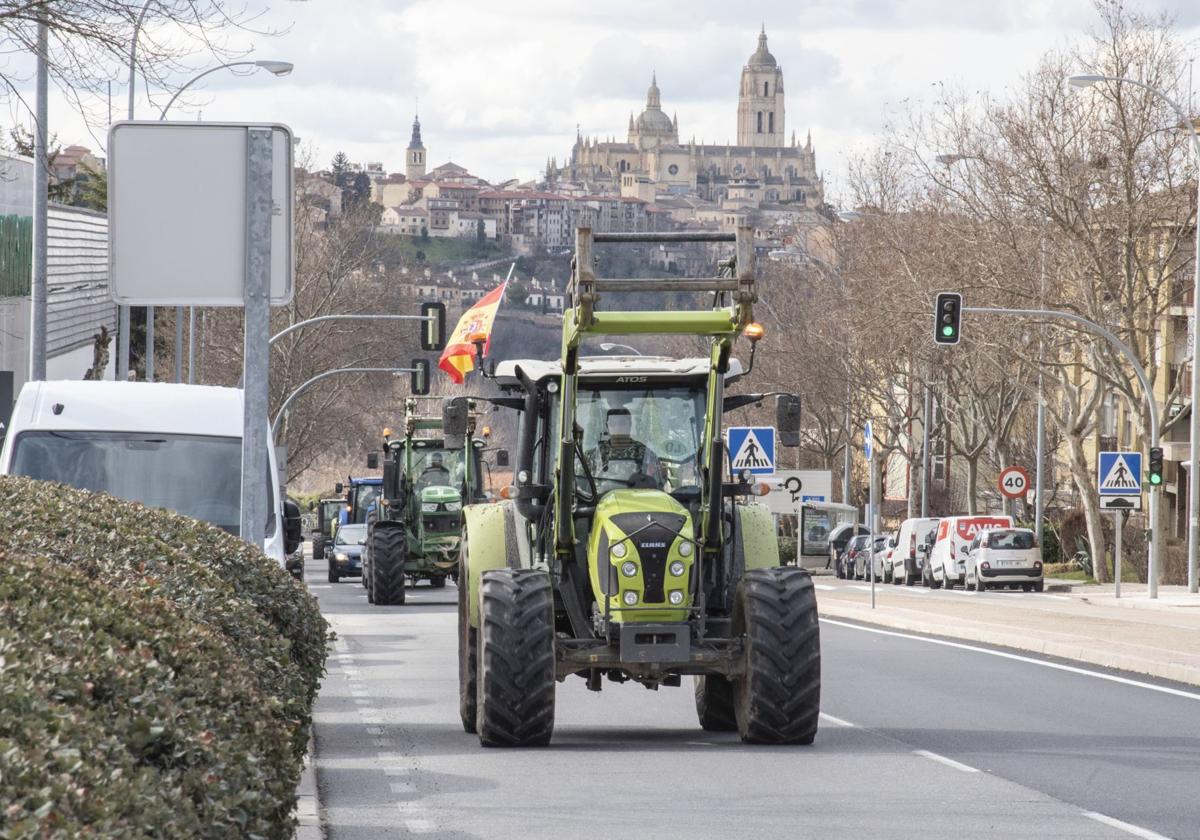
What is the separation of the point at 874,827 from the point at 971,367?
58312mm

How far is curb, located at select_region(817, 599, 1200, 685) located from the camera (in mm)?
20742

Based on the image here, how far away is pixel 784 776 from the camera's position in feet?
40.7

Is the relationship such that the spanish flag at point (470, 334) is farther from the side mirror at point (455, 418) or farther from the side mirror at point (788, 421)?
the side mirror at point (788, 421)

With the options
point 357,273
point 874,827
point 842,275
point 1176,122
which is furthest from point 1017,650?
point 357,273

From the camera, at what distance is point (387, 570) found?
36.2 m

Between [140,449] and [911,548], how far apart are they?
48.2m

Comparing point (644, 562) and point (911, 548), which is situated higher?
point (644, 562)

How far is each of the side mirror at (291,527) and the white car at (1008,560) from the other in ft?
125

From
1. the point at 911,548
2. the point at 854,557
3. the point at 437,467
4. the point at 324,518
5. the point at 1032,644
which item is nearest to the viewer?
the point at 1032,644

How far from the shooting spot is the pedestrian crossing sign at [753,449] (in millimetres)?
38062

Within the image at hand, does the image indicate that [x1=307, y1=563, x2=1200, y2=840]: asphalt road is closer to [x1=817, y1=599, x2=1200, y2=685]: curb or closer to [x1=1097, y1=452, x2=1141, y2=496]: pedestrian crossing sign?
[x1=817, y1=599, x2=1200, y2=685]: curb

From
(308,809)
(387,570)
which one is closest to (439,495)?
(387,570)

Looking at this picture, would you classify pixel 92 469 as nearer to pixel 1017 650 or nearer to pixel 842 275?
pixel 1017 650

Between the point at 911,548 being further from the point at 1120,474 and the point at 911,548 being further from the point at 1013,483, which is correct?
the point at 1120,474
